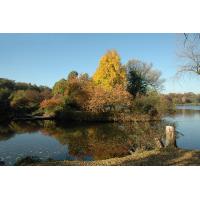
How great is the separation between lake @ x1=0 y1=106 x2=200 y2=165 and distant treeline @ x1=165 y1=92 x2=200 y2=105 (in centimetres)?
66

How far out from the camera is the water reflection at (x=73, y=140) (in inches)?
315

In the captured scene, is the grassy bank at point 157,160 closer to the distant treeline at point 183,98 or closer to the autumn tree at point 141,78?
the distant treeline at point 183,98

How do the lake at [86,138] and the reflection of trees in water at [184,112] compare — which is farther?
the reflection of trees in water at [184,112]

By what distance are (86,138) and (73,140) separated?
0.47 m

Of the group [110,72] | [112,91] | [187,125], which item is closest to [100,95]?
[112,91]

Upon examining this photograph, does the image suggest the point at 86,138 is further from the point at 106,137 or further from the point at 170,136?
the point at 170,136

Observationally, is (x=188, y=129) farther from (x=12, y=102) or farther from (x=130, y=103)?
(x=12, y=102)

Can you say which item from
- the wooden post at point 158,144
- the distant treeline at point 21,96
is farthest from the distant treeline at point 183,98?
the distant treeline at point 21,96

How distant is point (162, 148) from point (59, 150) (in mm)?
2955

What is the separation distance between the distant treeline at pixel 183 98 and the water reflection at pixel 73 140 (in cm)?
80

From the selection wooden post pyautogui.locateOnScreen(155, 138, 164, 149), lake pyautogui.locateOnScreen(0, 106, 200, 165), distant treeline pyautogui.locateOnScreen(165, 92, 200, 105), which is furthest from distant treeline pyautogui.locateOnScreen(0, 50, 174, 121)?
wooden post pyautogui.locateOnScreen(155, 138, 164, 149)

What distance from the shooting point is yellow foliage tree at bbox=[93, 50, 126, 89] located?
912 cm
